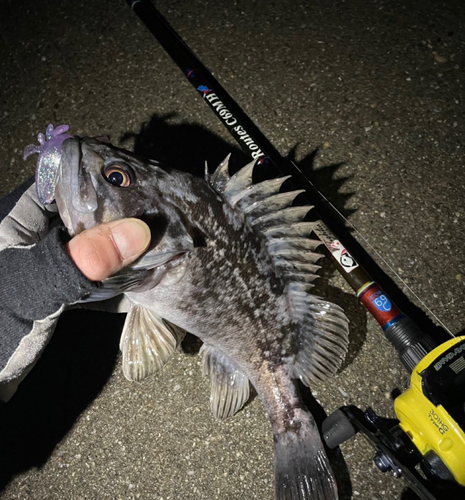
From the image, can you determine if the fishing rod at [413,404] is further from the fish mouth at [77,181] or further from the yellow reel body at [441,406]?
the fish mouth at [77,181]

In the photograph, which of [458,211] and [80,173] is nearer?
[80,173]

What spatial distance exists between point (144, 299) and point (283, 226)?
661 millimetres

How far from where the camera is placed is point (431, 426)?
153 centimetres

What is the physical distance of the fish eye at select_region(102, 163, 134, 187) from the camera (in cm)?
159

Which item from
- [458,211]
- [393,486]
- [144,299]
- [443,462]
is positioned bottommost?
[393,486]

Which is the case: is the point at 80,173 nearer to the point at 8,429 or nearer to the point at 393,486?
the point at 8,429

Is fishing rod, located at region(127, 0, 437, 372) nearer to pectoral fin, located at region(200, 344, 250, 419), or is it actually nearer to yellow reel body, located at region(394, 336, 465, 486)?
yellow reel body, located at region(394, 336, 465, 486)

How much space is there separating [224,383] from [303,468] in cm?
49

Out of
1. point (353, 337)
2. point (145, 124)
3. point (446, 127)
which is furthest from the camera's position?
point (145, 124)

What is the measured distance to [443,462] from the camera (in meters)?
1.52

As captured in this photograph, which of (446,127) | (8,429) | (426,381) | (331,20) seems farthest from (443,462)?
(331,20)

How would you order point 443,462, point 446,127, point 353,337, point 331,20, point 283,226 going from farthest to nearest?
point 331,20, point 446,127, point 353,337, point 283,226, point 443,462

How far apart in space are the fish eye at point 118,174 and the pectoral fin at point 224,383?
2.82ft

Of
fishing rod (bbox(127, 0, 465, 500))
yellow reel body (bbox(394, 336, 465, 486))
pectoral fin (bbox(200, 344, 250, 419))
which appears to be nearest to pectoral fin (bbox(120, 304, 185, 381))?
pectoral fin (bbox(200, 344, 250, 419))
